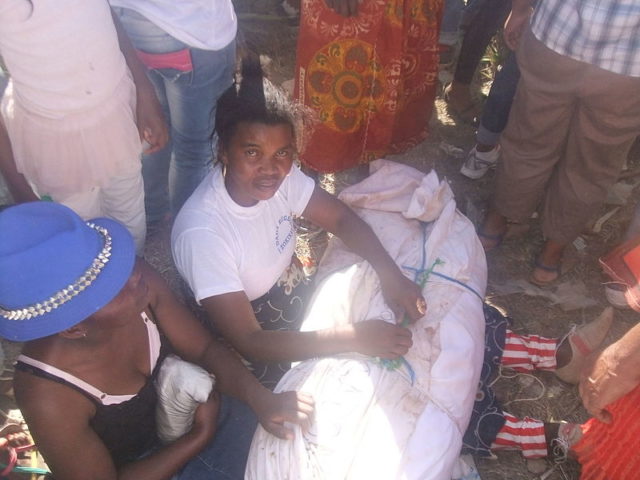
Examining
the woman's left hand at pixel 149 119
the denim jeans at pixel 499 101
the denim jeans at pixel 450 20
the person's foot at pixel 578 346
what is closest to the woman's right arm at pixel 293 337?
the woman's left hand at pixel 149 119

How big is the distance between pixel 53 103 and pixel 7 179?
0.94ft

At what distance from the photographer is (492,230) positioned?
287cm

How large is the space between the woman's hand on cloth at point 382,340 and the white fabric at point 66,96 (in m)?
1.00

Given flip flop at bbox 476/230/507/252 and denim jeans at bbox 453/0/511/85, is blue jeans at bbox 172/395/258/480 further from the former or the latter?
denim jeans at bbox 453/0/511/85

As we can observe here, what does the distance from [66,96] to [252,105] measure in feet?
1.80

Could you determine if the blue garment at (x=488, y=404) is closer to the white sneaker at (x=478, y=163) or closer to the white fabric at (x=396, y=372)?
the white fabric at (x=396, y=372)

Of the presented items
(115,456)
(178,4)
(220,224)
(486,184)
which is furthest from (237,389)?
(486,184)

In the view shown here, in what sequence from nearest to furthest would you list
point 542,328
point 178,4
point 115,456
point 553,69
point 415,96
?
point 115,456
point 178,4
point 553,69
point 542,328
point 415,96

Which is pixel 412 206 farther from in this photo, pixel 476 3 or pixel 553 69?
pixel 476 3

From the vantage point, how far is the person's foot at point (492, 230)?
2.86 meters

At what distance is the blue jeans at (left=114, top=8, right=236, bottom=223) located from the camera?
2.03 meters

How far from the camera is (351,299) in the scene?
2.02 m

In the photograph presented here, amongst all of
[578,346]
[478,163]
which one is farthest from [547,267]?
[478,163]

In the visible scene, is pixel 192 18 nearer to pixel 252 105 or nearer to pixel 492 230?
pixel 252 105
